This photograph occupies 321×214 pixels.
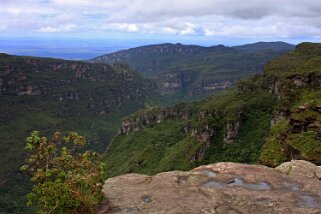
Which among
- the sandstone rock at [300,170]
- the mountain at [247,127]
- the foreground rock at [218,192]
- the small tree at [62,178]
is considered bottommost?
the mountain at [247,127]

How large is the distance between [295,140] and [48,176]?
95.2 feet

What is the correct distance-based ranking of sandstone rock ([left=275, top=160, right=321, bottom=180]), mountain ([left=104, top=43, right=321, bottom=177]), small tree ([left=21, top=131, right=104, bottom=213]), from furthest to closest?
mountain ([left=104, top=43, right=321, bottom=177])
sandstone rock ([left=275, top=160, right=321, bottom=180])
small tree ([left=21, top=131, right=104, bottom=213])

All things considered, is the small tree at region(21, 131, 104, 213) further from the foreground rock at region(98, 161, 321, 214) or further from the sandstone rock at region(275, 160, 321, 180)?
the sandstone rock at region(275, 160, 321, 180)

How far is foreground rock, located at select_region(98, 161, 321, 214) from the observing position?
10008 millimetres

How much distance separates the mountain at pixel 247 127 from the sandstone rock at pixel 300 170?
12385 millimetres

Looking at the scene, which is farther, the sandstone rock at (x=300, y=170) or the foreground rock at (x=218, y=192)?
the sandstone rock at (x=300, y=170)

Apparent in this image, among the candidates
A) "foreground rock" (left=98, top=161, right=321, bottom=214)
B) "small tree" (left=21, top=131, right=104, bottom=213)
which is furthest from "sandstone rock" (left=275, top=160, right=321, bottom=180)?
"small tree" (left=21, top=131, right=104, bottom=213)

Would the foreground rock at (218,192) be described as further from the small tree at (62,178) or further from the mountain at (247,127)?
the mountain at (247,127)

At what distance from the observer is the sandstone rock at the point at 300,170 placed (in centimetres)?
1348

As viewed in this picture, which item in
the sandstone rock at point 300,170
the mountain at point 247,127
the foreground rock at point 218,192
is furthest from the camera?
the mountain at point 247,127

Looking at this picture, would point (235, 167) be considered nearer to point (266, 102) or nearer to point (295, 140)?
point (295, 140)

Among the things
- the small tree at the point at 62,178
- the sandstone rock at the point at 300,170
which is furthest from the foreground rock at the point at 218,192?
the small tree at the point at 62,178

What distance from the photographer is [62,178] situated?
958cm

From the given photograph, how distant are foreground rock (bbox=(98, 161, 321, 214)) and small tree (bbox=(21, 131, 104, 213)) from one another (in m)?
0.59
